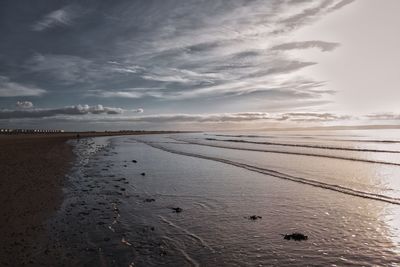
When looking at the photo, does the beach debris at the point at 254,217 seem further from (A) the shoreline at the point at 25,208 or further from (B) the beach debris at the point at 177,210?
(A) the shoreline at the point at 25,208

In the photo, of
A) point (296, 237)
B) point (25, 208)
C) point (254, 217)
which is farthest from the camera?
point (25, 208)

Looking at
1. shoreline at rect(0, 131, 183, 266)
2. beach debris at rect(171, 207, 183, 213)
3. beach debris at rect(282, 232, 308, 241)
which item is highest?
shoreline at rect(0, 131, 183, 266)

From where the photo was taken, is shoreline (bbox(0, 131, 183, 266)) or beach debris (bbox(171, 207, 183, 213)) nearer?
shoreline (bbox(0, 131, 183, 266))

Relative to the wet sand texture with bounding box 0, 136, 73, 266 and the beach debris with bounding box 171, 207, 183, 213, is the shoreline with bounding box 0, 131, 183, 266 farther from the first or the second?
the beach debris with bounding box 171, 207, 183, 213

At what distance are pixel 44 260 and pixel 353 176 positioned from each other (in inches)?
755

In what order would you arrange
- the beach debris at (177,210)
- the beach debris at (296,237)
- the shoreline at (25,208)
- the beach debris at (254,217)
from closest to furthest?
the shoreline at (25,208), the beach debris at (296,237), the beach debris at (254,217), the beach debris at (177,210)

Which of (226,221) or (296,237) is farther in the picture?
(226,221)

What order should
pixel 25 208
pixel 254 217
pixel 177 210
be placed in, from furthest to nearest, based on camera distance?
pixel 177 210, pixel 25 208, pixel 254 217

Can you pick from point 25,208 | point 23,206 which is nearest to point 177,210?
point 25,208

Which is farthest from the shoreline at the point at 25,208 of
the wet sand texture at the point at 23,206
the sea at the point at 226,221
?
the sea at the point at 226,221

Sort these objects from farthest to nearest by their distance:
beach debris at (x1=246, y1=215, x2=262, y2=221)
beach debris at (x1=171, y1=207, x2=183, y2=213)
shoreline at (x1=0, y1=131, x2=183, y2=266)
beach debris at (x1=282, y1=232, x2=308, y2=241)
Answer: beach debris at (x1=171, y1=207, x2=183, y2=213) < beach debris at (x1=246, y1=215, x2=262, y2=221) < beach debris at (x1=282, y1=232, x2=308, y2=241) < shoreline at (x1=0, y1=131, x2=183, y2=266)

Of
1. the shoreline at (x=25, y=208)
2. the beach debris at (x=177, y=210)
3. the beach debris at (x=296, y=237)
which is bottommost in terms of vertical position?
the beach debris at (x=177, y=210)

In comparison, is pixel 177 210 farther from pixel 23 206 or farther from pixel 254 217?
pixel 23 206

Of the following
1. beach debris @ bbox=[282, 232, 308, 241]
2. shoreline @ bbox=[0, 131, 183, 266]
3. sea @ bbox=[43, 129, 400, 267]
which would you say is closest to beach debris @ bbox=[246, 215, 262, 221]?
sea @ bbox=[43, 129, 400, 267]
